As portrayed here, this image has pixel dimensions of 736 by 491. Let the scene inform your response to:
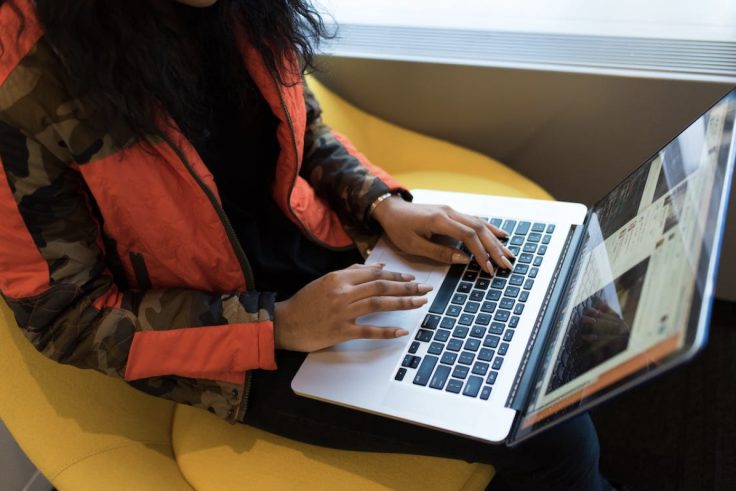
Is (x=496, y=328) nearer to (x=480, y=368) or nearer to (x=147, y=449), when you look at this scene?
(x=480, y=368)

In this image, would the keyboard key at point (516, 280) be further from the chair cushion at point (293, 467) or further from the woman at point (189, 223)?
the chair cushion at point (293, 467)

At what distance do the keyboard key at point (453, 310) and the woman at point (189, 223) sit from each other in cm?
7

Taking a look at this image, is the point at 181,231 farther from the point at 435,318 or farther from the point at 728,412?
the point at 728,412

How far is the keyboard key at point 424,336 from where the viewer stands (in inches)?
35.2

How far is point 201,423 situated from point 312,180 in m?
0.46

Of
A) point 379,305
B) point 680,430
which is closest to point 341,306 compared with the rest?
point 379,305

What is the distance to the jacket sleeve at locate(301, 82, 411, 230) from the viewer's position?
3.66 feet

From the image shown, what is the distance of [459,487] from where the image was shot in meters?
0.90

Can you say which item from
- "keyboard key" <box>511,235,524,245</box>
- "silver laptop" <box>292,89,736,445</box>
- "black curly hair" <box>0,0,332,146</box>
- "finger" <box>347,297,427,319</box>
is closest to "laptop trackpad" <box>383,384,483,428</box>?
"silver laptop" <box>292,89,736,445</box>

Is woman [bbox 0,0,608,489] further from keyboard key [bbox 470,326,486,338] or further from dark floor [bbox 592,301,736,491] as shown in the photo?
dark floor [bbox 592,301,736,491]

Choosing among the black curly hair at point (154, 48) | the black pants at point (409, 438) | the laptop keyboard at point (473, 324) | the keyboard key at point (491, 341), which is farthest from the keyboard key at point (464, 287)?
the black curly hair at point (154, 48)

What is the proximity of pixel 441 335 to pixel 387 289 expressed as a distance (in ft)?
0.35

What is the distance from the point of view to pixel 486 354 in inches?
33.9

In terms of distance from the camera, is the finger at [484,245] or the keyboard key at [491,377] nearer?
the keyboard key at [491,377]
